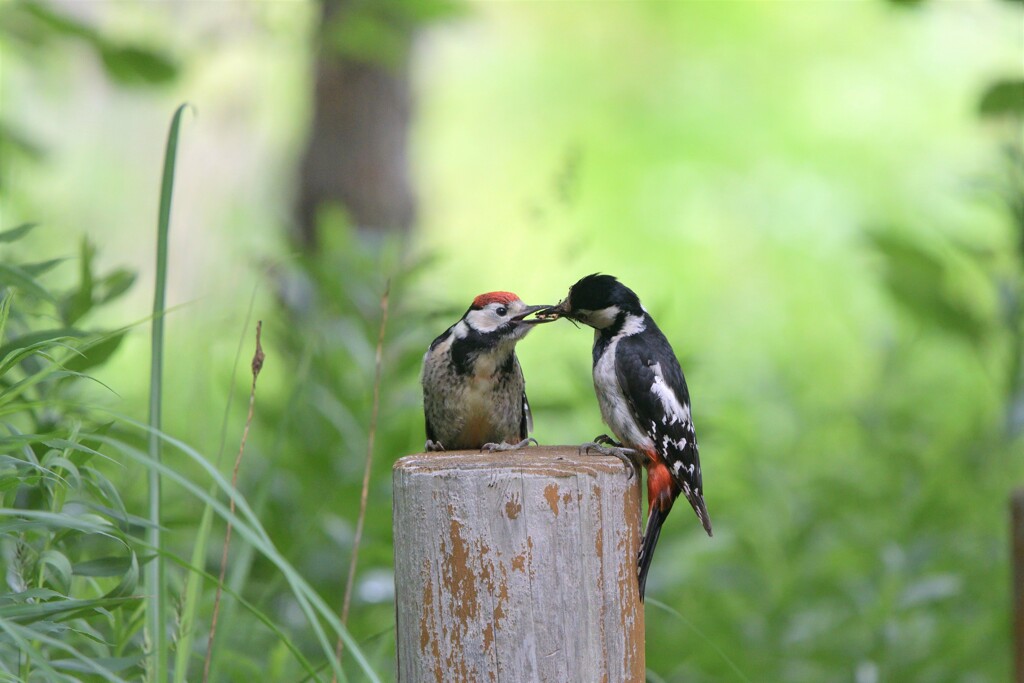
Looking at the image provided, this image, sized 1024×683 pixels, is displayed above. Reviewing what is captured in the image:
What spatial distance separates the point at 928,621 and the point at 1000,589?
12.3 inches

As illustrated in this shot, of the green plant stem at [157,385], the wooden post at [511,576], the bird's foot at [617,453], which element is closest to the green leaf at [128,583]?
the green plant stem at [157,385]

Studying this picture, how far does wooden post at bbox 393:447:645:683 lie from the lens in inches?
64.9

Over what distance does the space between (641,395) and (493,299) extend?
0.43 m

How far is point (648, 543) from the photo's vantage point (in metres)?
2.00

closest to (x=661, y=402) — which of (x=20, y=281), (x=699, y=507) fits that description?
(x=699, y=507)

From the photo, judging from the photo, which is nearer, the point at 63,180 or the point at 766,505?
the point at 766,505

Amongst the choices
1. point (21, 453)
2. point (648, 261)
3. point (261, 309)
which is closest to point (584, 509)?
point (21, 453)

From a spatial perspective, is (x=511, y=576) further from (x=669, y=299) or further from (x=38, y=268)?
(x=669, y=299)

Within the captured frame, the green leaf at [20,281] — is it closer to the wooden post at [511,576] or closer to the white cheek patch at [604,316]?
the wooden post at [511,576]

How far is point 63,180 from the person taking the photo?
361 inches

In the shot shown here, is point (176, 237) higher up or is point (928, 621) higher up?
point (176, 237)

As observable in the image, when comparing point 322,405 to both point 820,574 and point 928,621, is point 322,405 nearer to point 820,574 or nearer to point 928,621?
point 820,574

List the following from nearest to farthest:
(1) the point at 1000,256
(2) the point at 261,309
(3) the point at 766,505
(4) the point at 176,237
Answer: (1) the point at 1000,256 → (3) the point at 766,505 → (2) the point at 261,309 → (4) the point at 176,237

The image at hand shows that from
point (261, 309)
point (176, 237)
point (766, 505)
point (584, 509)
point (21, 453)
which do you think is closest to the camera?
point (584, 509)
